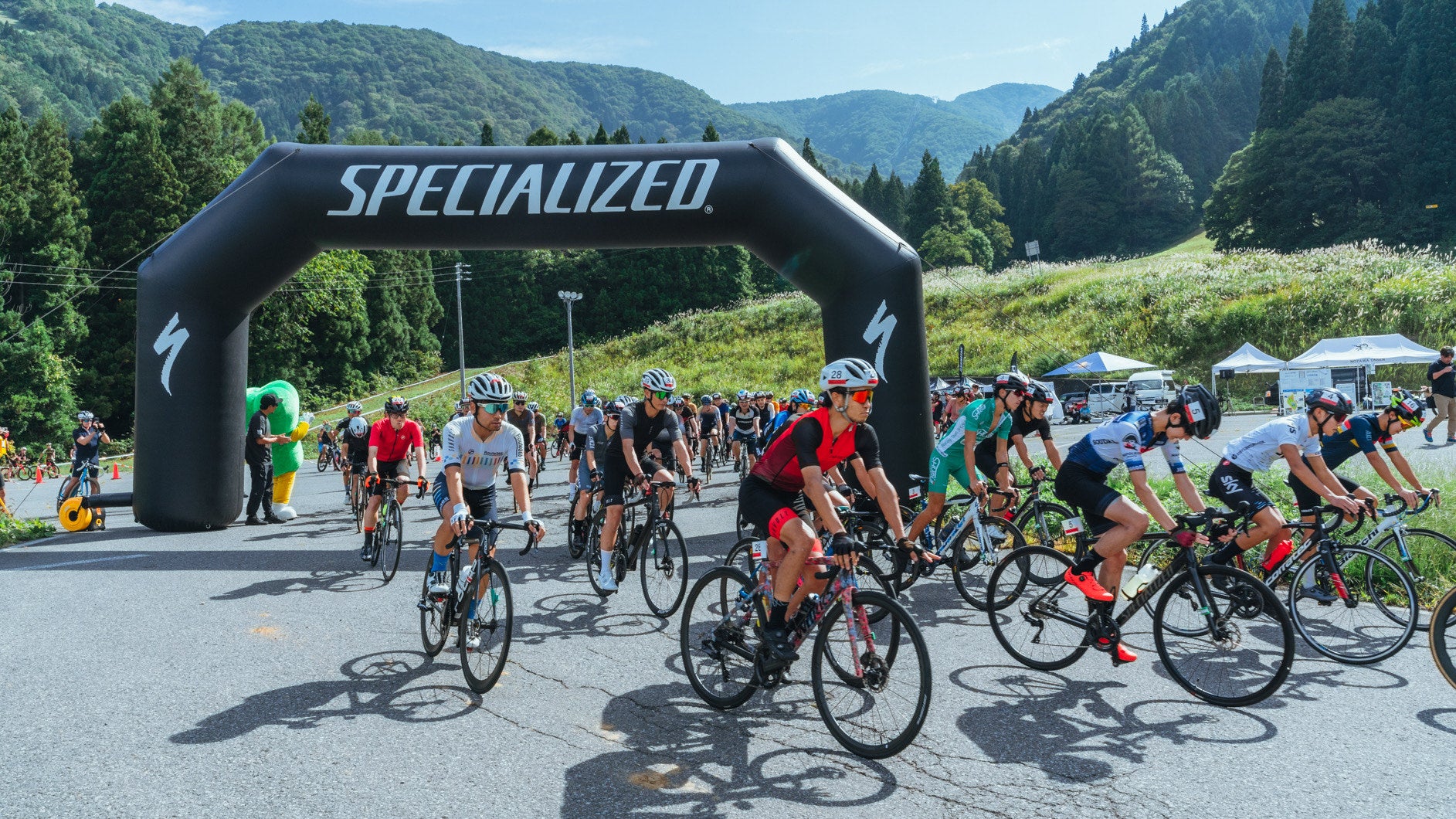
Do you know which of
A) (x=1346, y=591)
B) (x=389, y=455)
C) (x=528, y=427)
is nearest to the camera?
(x=1346, y=591)

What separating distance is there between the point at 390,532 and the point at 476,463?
3432 millimetres

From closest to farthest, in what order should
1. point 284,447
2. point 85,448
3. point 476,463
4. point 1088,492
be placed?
point 1088,492, point 476,463, point 284,447, point 85,448

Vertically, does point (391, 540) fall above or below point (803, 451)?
below

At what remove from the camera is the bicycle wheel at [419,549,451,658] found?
6098mm

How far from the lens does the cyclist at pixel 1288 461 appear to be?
6.43 m

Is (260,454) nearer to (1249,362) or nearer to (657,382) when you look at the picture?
(657,382)

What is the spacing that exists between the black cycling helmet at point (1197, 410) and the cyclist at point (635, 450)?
3.73m

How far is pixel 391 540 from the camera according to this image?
9.33 metres

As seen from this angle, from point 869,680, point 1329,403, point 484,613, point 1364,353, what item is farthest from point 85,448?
point 1364,353

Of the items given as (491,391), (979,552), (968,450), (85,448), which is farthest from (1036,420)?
(85,448)

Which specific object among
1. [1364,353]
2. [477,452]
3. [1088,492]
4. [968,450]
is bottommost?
[1088,492]

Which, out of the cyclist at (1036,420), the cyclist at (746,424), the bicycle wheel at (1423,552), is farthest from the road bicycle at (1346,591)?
the cyclist at (746,424)

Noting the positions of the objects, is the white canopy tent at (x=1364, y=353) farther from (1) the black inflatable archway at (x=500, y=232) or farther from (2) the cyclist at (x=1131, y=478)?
(2) the cyclist at (x=1131, y=478)

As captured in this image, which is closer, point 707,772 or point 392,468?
point 707,772
